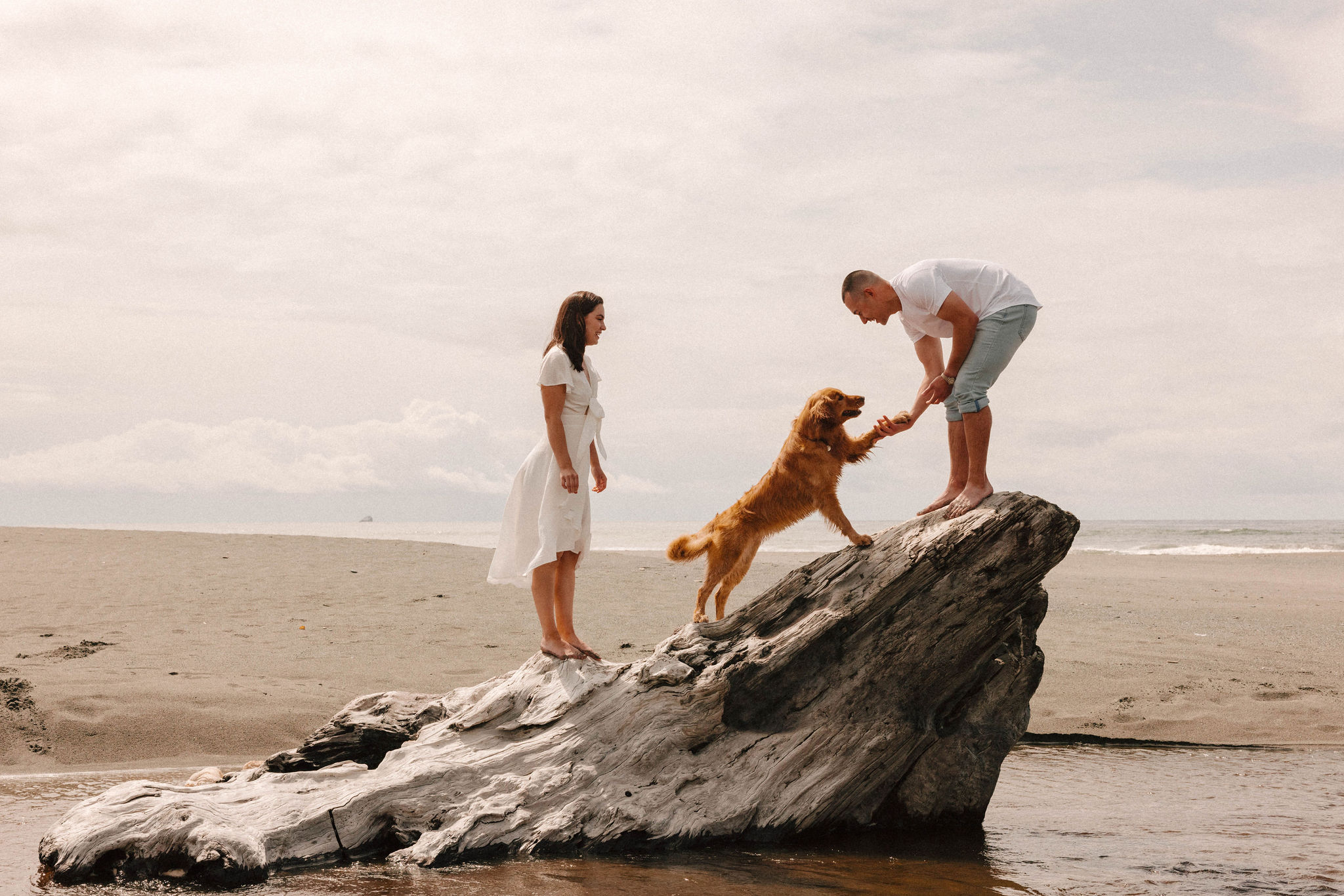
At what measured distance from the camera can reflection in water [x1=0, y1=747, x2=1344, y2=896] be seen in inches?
183

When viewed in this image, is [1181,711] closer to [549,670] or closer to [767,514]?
[767,514]

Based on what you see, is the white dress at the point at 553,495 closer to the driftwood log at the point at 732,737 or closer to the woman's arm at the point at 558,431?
the woman's arm at the point at 558,431

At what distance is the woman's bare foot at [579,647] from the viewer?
592cm

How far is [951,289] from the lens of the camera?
18.6ft

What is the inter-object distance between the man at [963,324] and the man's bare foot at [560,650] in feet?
7.50

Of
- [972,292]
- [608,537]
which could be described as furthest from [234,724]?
[608,537]

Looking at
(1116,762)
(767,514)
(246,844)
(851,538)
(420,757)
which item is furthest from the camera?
(1116,762)

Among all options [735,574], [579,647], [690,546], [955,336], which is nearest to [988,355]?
[955,336]

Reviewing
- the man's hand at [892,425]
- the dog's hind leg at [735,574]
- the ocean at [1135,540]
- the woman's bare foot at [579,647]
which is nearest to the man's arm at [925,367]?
the man's hand at [892,425]

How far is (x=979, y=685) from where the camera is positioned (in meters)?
6.05

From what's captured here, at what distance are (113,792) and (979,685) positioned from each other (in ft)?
16.3

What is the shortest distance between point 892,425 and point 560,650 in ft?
8.20

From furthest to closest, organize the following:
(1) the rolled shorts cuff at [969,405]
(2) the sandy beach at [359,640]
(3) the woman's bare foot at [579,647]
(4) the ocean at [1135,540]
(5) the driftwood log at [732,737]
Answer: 1. (4) the ocean at [1135,540]
2. (2) the sandy beach at [359,640]
3. (3) the woman's bare foot at [579,647]
4. (1) the rolled shorts cuff at [969,405]
5. (5) the driftwood log at [732,737]

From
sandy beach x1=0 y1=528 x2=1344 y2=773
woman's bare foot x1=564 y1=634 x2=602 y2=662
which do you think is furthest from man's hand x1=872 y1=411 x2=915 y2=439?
sandy beach x1=0 y1=528 x2=1344 y2=773
